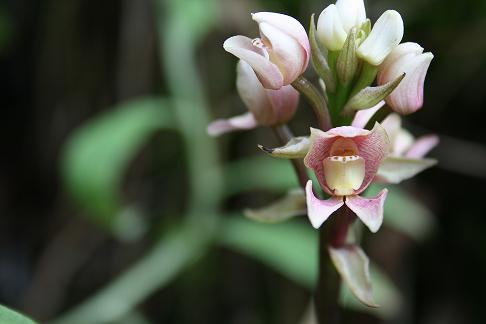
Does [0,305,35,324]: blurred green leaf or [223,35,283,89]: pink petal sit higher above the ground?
[223,35,283,89]: pink petal

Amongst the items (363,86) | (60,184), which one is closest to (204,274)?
(60,184)

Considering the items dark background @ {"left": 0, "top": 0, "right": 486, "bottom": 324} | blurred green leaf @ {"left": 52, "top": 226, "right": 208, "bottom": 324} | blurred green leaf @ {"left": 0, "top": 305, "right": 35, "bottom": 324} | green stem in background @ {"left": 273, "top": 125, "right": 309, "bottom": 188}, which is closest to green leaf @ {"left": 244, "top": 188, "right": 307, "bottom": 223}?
green stem in background @ {"left": 273, "top": 125, "right": 309, "bottom": 188}

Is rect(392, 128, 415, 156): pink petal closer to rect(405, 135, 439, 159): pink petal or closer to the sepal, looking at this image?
rect(405, 135, 439, 159): pink petal

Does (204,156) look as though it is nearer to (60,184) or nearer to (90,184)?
(90,184)

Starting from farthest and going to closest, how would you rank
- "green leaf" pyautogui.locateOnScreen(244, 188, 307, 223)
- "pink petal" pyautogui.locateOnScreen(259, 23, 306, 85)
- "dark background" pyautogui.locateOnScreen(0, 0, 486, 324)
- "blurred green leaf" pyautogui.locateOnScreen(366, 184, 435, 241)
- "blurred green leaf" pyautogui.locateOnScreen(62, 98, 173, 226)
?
1. "dark background" pyautogui.locateOnScreen(0, 0, 486, 324)
2. "blurred green leaf" pyautogui.locateOnScreen(366, 184, 435, 241)
3. "blurred green leaf" pyautogui.locateOnScreen(62, 98, 173, 226)
4. "green leaf" pyautogui.locateOnScreen(244, 188, 307, 223)
5. "pink petal" pyautogui.locateOnScreen(259, 23, 306, 85)

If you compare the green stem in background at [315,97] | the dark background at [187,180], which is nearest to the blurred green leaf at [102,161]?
the dark background at [187,180]

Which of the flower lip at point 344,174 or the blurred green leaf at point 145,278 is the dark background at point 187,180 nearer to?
the blurred green leaf at point 145,278

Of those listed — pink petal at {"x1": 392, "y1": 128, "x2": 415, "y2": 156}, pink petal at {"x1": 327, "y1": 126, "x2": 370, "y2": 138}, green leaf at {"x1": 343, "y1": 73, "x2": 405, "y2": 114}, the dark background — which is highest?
green leaf at {"x1": 343, "y1": 73, "x2": 405, "y2": 114}
